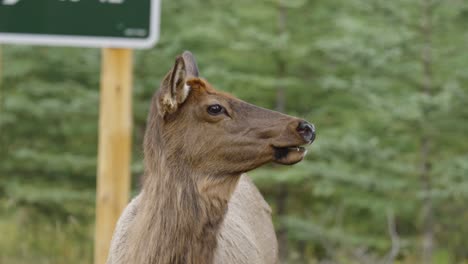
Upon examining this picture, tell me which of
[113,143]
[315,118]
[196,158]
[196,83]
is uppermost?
[196,83]

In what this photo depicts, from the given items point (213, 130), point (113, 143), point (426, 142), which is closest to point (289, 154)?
point (213, 130)

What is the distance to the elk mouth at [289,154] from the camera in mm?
4379

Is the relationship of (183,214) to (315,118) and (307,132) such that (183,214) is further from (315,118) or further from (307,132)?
(315,118)

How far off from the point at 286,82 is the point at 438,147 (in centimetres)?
202

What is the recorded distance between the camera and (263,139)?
446 cm

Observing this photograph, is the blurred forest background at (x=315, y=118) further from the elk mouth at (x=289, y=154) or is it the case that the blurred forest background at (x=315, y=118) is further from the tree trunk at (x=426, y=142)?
the elk mouth at (x=289, y=154)

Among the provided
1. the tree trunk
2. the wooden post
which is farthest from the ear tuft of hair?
the tree trunk

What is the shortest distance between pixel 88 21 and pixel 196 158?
237 centimetres

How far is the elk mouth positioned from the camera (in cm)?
438

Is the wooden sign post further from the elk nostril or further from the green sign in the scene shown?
the elk nostril

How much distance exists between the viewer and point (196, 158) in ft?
14.8

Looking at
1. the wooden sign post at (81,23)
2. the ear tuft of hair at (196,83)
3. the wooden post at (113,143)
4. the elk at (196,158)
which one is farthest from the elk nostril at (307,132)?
the wooden post at (113,143)

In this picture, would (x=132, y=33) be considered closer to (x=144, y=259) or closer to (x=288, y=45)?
(x=144, y=259)

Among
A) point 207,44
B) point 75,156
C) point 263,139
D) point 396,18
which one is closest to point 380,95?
point 396,18
